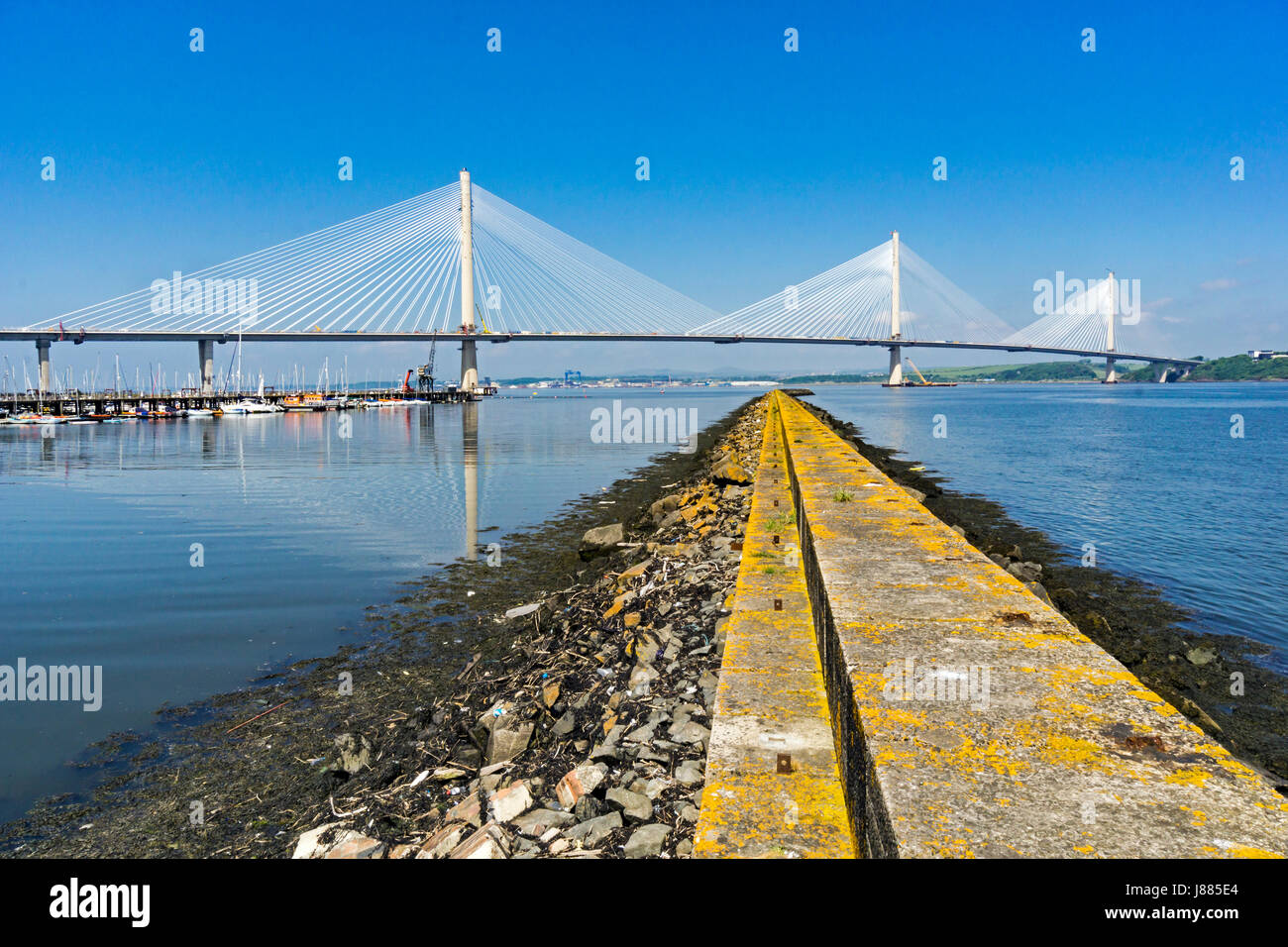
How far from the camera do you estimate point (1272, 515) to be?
15.8 m

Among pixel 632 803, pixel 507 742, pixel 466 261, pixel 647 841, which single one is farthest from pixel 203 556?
pixel 466 261

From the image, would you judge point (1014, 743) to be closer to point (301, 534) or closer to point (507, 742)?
point (507, 742)

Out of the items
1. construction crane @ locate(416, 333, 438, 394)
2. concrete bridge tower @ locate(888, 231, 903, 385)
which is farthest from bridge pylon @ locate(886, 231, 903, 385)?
construction crane @ locate(416, 333, 438, 394)

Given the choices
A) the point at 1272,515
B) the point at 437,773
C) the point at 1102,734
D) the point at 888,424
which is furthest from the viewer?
the point at 888,424

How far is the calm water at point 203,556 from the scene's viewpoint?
6.46 metres

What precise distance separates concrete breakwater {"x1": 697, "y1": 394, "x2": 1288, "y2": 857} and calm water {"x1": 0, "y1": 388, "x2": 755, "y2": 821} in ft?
16.7

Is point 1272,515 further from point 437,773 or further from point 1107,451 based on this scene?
point 437,773

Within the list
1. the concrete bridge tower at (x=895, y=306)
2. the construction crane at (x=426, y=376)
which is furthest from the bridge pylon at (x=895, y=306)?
the construction crane at (x=426, y=376)

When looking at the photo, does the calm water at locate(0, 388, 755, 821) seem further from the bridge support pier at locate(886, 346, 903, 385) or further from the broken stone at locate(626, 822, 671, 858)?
the bridge support pier at locate(886, 346, 903, 385)

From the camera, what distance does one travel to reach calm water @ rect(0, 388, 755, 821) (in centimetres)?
646

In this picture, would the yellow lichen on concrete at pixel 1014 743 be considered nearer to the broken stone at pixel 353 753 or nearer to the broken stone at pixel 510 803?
the broken stone at pixel 510 803

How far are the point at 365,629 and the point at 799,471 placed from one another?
537cm

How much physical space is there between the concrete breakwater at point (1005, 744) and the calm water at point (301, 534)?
16.7ft
